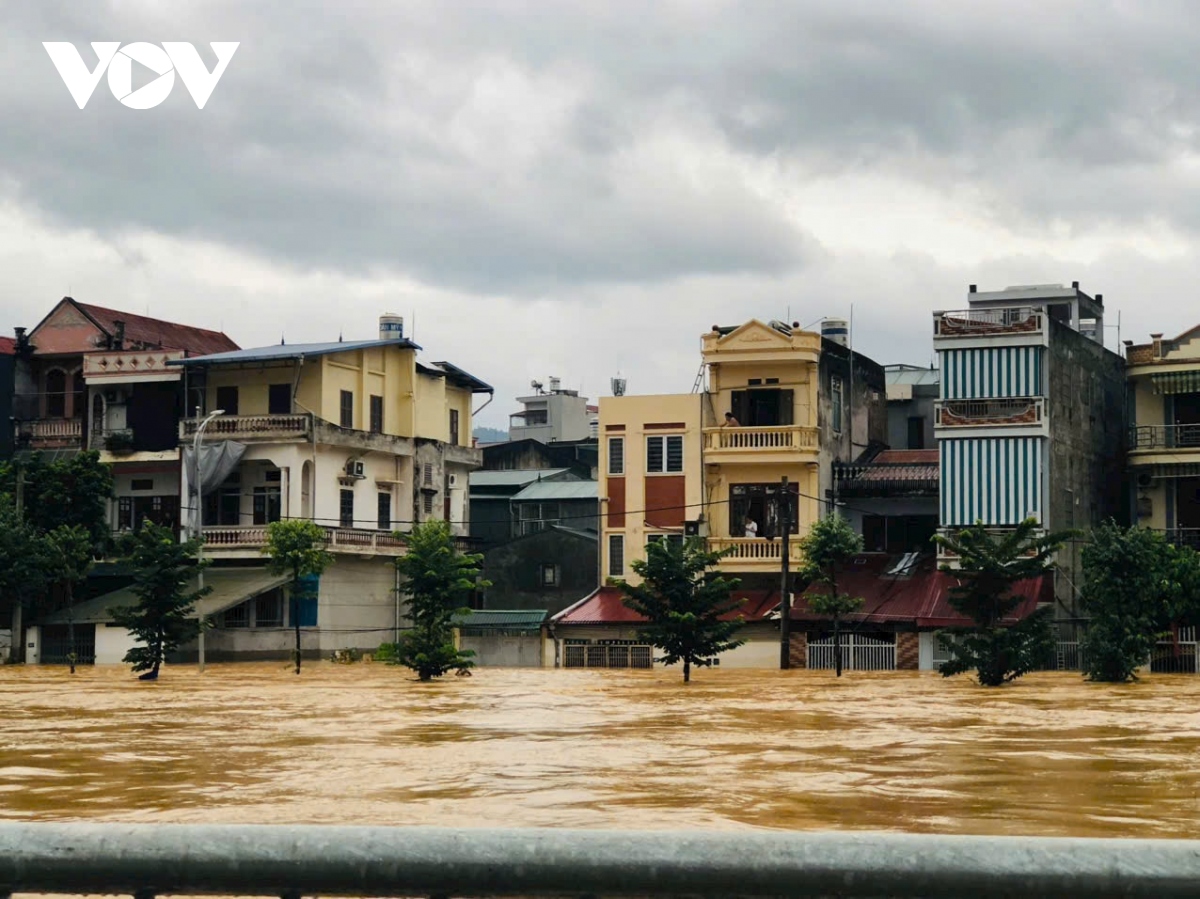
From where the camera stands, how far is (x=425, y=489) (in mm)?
67562

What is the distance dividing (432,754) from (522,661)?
34853mm

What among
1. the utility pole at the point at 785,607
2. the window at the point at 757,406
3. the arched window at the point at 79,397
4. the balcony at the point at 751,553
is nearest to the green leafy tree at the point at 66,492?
the arched window at the point at 79,397

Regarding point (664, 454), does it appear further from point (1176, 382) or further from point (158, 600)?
point (158, 600)

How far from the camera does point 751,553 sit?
186 ft

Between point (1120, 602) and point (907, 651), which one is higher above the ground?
point (1120, 602)

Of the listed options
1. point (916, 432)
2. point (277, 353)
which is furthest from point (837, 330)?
point (277, 353)

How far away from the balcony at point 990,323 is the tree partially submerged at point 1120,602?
8.59 meters

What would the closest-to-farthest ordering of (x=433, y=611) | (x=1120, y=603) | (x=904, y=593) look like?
(x=1120, y=603) < (x=433, y=611) < (x=904, y=593)

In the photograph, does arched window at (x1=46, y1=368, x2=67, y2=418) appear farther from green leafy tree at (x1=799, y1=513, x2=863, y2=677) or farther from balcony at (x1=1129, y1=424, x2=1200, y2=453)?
balcony at (x1=1129, y1=424, x2=1200, y2=453)

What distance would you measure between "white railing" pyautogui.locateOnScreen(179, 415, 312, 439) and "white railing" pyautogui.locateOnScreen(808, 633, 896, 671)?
20234mm

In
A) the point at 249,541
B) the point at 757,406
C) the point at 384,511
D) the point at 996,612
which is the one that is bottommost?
the point at 996,612

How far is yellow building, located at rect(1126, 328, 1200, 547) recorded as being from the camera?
54.6m

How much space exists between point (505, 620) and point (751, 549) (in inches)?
362

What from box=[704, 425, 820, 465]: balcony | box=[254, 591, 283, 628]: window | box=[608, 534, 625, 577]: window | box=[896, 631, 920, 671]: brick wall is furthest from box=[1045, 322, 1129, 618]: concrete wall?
box=[254, 591, 283, 628]: window
